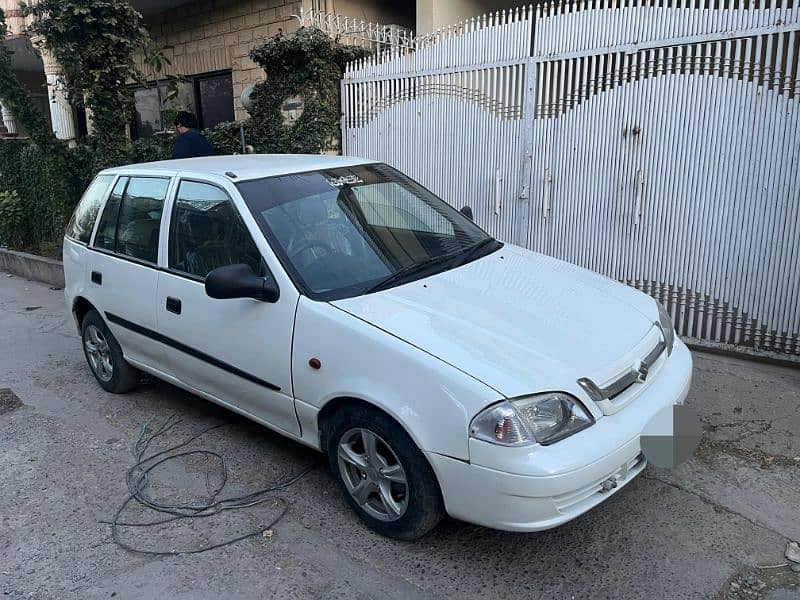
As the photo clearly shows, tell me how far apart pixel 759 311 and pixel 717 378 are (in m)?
0.79

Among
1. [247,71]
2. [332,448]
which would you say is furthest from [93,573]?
[247,71]

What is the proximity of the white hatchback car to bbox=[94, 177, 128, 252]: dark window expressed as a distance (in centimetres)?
1

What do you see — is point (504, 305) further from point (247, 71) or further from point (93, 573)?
point (247, 71)

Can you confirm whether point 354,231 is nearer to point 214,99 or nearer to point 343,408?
point 343,408

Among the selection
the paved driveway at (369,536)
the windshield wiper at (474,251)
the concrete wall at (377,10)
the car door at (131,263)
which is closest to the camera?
the paved driveway at (369,536)

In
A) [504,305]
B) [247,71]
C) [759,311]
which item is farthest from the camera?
[247,71]

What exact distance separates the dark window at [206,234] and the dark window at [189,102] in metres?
6.98

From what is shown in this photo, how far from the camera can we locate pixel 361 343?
2996mm

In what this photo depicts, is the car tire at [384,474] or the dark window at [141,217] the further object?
the dark window at [141,217]

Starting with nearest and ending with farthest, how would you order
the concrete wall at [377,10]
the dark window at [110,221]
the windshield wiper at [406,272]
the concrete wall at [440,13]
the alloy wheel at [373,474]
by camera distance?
the alloy wheel at [373,474] → the windshield wiper at [406,272] → the dark window at [110,221] → the concrete wall at [440,13] → the concrete wall at [377,10]

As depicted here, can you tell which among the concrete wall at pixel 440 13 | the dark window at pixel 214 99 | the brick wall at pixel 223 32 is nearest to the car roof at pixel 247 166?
the concrete wall at pixel 440 13

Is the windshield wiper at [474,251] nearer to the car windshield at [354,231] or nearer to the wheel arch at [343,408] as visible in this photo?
the car windshield at [354,231]

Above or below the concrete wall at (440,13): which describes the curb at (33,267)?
below

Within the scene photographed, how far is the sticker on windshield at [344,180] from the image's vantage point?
404 centimetres
